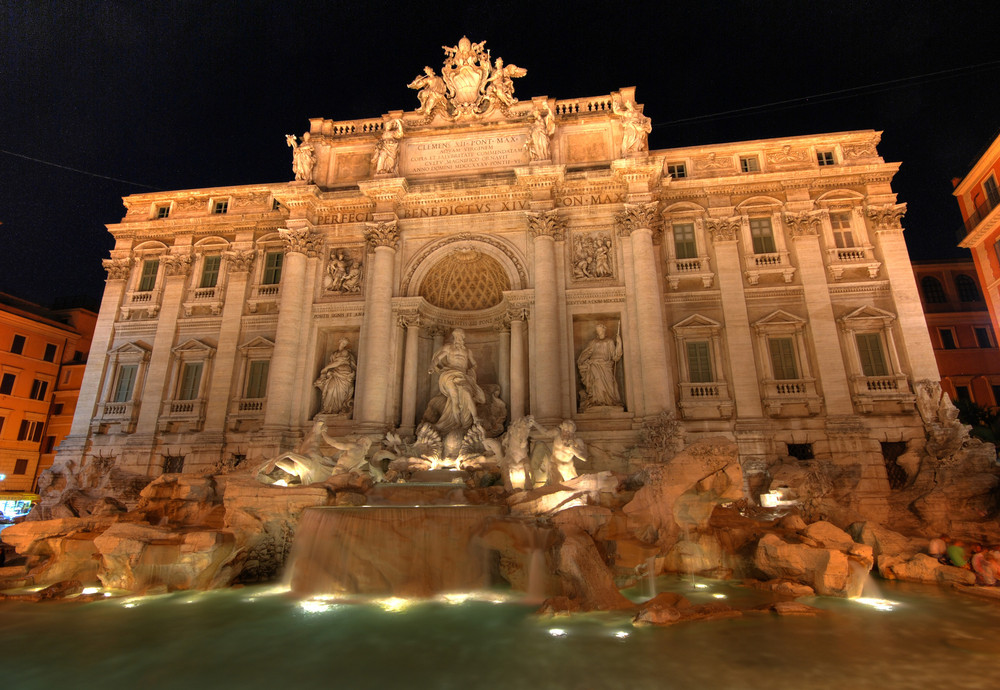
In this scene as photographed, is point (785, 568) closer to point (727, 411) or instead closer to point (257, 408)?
point (727, 411)

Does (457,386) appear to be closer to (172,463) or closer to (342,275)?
(342,275)

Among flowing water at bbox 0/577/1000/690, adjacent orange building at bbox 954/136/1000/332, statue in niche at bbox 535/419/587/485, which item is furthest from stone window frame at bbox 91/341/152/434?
adjacent orange building at bbox 954/136/1000/332

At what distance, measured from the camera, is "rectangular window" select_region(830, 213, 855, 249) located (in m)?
21.1

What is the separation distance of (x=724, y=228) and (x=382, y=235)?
546 inches

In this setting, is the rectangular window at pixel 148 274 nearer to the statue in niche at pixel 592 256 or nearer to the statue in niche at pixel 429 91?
the statue in niche at pixel 429 91

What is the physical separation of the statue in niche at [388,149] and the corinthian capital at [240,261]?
7312 millimetres

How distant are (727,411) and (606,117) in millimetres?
12713

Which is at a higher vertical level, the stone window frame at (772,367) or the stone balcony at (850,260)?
the stone balcony at (850,260)

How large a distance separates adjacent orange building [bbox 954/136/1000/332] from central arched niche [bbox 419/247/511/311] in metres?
23.1

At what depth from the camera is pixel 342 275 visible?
22422 millimetres

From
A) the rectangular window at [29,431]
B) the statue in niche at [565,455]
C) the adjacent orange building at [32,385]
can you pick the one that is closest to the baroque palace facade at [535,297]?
the statue in niche at [565,455]

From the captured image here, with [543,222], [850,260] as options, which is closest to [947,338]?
[850,260]

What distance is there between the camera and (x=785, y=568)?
11289 mm

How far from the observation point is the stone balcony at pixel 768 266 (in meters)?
20.8
